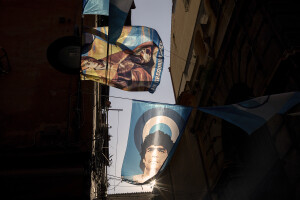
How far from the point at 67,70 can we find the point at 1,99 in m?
2.38

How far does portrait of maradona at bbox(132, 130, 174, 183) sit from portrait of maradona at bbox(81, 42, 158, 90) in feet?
7.74

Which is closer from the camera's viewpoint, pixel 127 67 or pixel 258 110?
pixel 258 110

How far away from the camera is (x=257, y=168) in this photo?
29.1ft

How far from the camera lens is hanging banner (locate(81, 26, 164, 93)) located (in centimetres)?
816

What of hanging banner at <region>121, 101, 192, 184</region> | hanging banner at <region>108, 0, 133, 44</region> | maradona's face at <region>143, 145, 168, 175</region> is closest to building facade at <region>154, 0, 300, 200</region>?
hanging banner at <region>121, 101, 192, 184</region>

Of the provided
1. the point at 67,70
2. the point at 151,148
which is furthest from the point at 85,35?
the point at 151,148

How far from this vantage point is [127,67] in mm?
8461

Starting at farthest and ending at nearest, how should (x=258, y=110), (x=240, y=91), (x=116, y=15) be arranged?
(x=240, y=91) < (x=116, y=15) < (x=258, y=110)

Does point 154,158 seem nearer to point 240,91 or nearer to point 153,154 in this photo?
point 153,154

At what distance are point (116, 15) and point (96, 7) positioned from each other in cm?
123

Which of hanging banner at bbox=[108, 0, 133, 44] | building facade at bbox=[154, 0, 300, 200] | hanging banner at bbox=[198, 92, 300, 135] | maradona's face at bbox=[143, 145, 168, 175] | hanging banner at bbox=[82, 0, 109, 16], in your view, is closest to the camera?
hanging banner at bbox=[198, 92, 300, 135]

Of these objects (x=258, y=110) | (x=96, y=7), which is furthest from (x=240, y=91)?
(x=96, y=7)

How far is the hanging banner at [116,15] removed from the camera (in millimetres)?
7379

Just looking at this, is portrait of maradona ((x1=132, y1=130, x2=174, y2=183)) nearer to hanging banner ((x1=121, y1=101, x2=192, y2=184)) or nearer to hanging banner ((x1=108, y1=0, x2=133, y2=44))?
hanging banner ((x1=121, y1=101, x2=192, y2=184))
